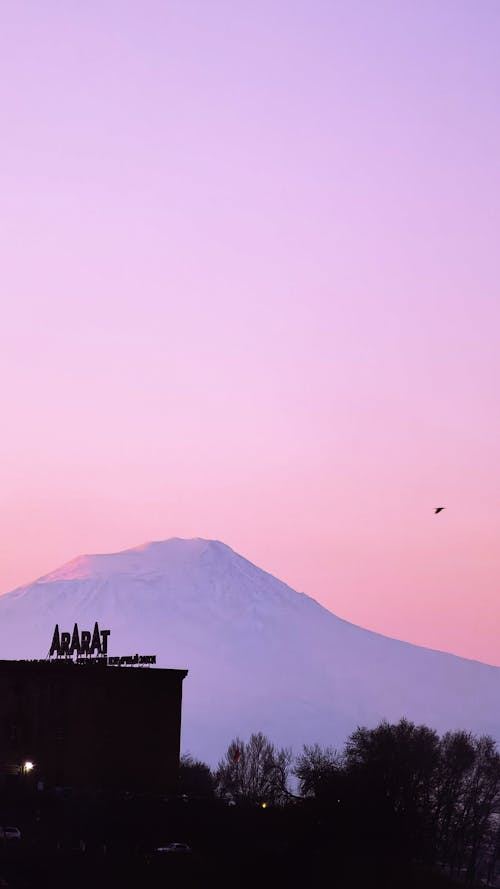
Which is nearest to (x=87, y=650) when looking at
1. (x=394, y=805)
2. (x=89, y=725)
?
(x=89, y=725)

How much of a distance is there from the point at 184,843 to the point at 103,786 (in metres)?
52.3

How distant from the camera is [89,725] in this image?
7244 inches

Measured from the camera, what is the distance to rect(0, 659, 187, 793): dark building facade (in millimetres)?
182750

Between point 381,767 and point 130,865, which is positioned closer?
point 130,865

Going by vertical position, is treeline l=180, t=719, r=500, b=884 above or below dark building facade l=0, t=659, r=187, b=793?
below

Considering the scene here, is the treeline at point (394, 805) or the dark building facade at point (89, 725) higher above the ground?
the dark building facade at point (89, 725)

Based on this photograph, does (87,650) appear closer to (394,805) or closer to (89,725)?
(89,725)

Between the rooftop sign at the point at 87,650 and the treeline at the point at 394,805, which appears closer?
the treeline at the point at 394,805

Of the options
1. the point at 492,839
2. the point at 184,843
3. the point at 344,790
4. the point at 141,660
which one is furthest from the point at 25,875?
the point at 492,839

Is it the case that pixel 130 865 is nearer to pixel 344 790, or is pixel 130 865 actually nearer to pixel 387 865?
pixel 387 865

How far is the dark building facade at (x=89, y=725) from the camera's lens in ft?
600

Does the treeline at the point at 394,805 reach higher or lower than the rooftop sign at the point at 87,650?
lower

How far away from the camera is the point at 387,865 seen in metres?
139

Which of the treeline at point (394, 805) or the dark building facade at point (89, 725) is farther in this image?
the dark building facade at point (89, 725)
